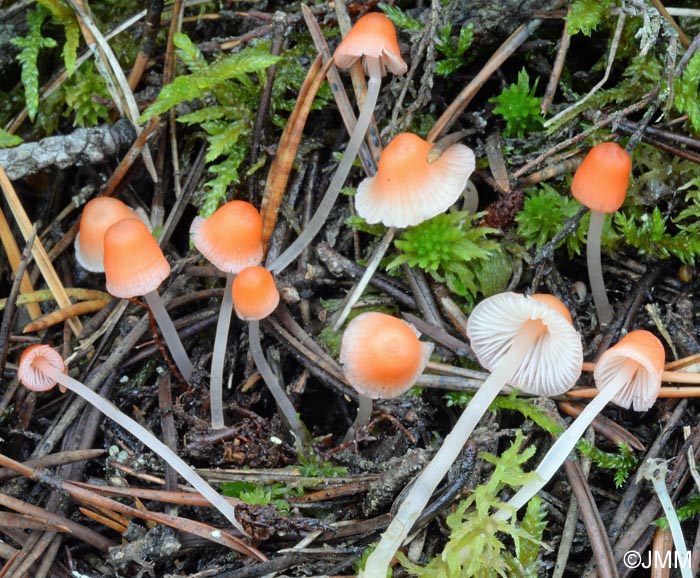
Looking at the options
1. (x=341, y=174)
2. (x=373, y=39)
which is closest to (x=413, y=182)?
(x=341, y=174)

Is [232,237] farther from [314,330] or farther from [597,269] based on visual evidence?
[597,269]

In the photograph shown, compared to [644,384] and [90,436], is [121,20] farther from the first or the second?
[644,384]

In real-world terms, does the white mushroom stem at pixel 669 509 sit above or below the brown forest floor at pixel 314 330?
below

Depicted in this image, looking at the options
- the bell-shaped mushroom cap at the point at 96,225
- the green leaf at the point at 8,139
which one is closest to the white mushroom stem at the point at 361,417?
the bell-shaped mushroom cap at the point at 96,225

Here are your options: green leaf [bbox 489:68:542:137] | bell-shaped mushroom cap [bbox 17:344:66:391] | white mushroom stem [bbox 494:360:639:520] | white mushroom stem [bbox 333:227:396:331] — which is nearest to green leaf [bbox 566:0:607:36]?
green leaf [bbox 489:68:542:137]

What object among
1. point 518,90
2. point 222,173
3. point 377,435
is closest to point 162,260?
point 222,173

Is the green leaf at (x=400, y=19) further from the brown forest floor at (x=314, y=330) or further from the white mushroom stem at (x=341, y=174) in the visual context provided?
the white mushroom stem at (x=341, y=174)
